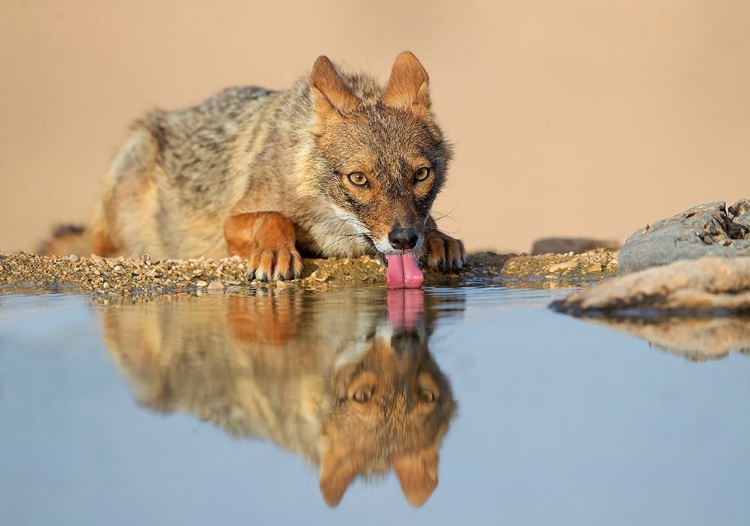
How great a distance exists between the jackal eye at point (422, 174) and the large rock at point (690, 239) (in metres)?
1.57

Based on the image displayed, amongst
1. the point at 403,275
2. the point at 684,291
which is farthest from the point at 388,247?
the point at 684,291

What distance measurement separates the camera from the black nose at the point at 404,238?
22.0ft

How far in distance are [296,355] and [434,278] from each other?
126 inches

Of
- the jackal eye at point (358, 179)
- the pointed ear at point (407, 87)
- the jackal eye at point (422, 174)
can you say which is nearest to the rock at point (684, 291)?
the jackal eye at point (422, 174)

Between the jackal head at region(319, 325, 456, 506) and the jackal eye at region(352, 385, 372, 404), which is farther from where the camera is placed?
the jackal eye at region(352, 385, 372, 404)

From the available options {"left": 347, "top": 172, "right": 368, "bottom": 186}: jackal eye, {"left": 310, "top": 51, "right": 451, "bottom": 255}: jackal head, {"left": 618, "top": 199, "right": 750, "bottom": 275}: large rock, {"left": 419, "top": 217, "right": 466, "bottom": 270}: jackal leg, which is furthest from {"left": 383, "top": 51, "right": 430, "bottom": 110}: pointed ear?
{"left": 618, "top": 199, "right": 750, "bottom": 275}: large rock

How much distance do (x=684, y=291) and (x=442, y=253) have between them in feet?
9.06

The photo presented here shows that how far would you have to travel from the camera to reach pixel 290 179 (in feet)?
27.0

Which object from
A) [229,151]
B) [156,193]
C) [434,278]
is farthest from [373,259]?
[156,193]

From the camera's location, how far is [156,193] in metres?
10.1

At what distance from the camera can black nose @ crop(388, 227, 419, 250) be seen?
6.71 metres

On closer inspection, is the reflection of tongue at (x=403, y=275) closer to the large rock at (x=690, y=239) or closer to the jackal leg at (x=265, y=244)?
the jackal leg at (x=265, y=244)

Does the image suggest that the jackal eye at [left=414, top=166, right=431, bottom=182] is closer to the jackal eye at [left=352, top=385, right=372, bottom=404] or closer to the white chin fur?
the white chin fur

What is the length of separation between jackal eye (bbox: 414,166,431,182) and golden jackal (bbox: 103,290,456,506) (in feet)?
5.16
